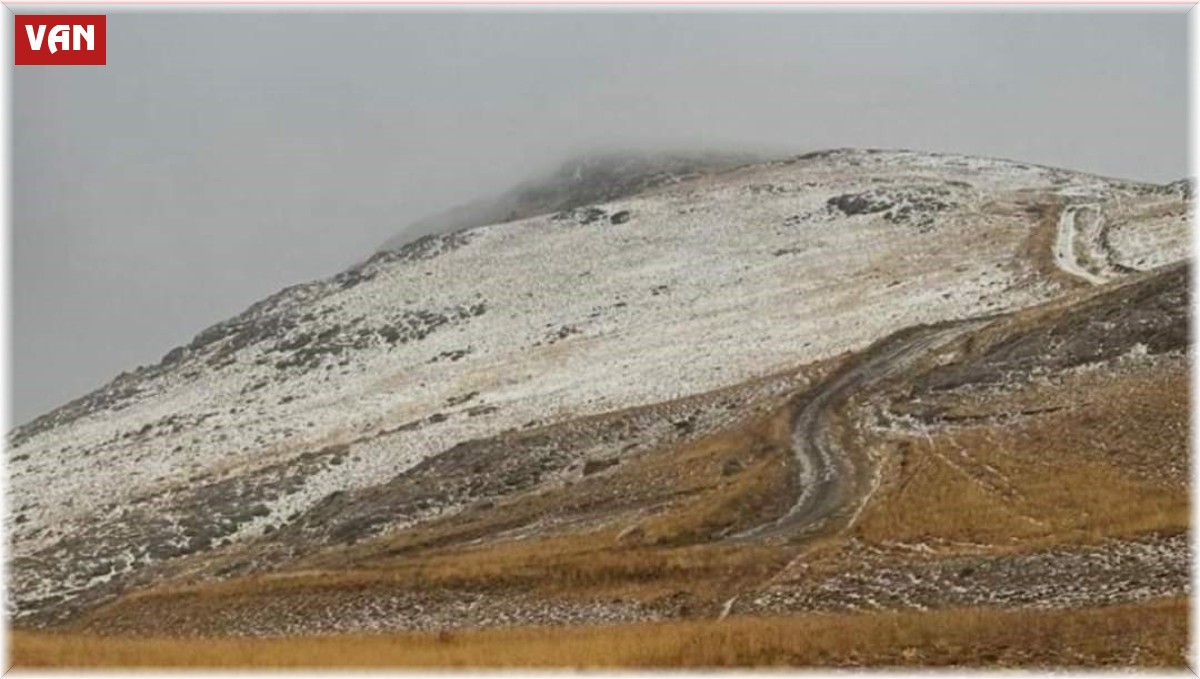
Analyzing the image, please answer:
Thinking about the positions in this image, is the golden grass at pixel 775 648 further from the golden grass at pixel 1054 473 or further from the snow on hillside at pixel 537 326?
the snow on hillside at pixel 537 326

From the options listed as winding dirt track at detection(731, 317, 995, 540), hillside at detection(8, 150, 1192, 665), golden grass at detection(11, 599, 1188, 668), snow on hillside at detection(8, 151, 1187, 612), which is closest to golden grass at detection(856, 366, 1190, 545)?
hillside at detection(8, 150, 1192, 665)

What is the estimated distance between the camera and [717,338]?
229ft

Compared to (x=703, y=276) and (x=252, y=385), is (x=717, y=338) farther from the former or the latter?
(x=252, y=385)

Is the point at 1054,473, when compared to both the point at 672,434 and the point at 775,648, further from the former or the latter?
the point at 775,648

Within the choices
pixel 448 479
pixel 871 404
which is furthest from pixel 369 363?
pixel 871 404

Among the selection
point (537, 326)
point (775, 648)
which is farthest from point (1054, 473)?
point (537, 326)

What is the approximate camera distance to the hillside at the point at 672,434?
1297 inches

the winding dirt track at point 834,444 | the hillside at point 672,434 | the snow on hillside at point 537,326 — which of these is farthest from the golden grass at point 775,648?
the snow on hillside at point 537,326

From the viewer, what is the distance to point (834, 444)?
4600 cm

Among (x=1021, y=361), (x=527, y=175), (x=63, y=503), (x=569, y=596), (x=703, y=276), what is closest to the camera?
(x=569, y=596)

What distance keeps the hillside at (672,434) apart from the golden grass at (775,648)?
0.31 meters

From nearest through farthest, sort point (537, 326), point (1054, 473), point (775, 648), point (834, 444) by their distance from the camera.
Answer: point (775, 648), point (1054, 473), point (834, 444), point (537, 326)

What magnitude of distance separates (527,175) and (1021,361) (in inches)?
5206

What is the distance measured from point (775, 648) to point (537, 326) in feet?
198
